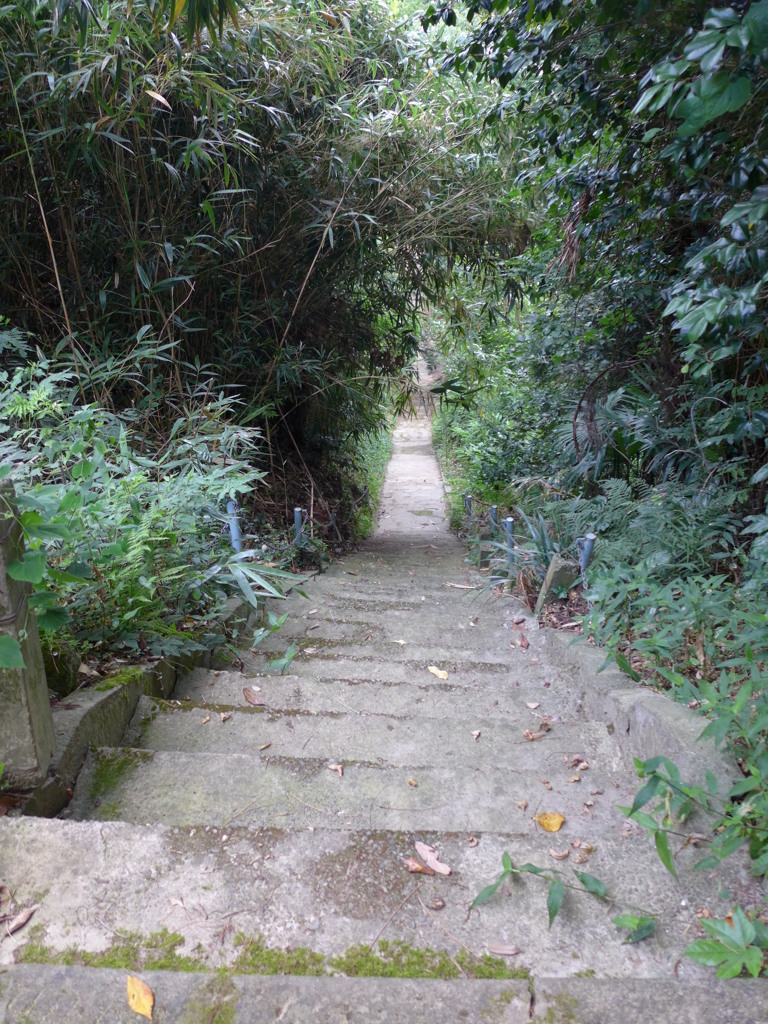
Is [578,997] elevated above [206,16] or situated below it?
below


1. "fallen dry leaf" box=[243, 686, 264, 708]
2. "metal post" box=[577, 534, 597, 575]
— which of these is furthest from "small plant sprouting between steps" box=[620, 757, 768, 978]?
"metal post" box=[577, 534, 597, 575]

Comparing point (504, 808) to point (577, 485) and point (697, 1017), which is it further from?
point (577, 485)

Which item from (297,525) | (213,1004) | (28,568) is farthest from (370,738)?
(297,525)

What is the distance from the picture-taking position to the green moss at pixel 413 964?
120 centimetres

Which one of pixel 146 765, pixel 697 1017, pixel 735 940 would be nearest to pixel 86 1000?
pixel 146 765

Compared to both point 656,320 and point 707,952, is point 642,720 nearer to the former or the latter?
point 707,952

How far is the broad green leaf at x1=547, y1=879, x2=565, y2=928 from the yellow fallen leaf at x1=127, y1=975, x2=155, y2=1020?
2.35 ft

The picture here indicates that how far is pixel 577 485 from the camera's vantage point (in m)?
5.20

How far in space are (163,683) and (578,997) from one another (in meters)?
1.72

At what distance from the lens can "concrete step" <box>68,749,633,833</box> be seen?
1.72 meters

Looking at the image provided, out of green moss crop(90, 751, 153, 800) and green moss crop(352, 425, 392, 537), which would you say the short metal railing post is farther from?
green moss crop(90, 751, 153, 800)

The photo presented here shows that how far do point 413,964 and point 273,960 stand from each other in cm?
25

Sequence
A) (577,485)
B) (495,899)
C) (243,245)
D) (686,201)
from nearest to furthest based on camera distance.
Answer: (495,899)
(686,201)
(243,245)
(577,485)

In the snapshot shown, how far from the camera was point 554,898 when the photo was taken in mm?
1298
